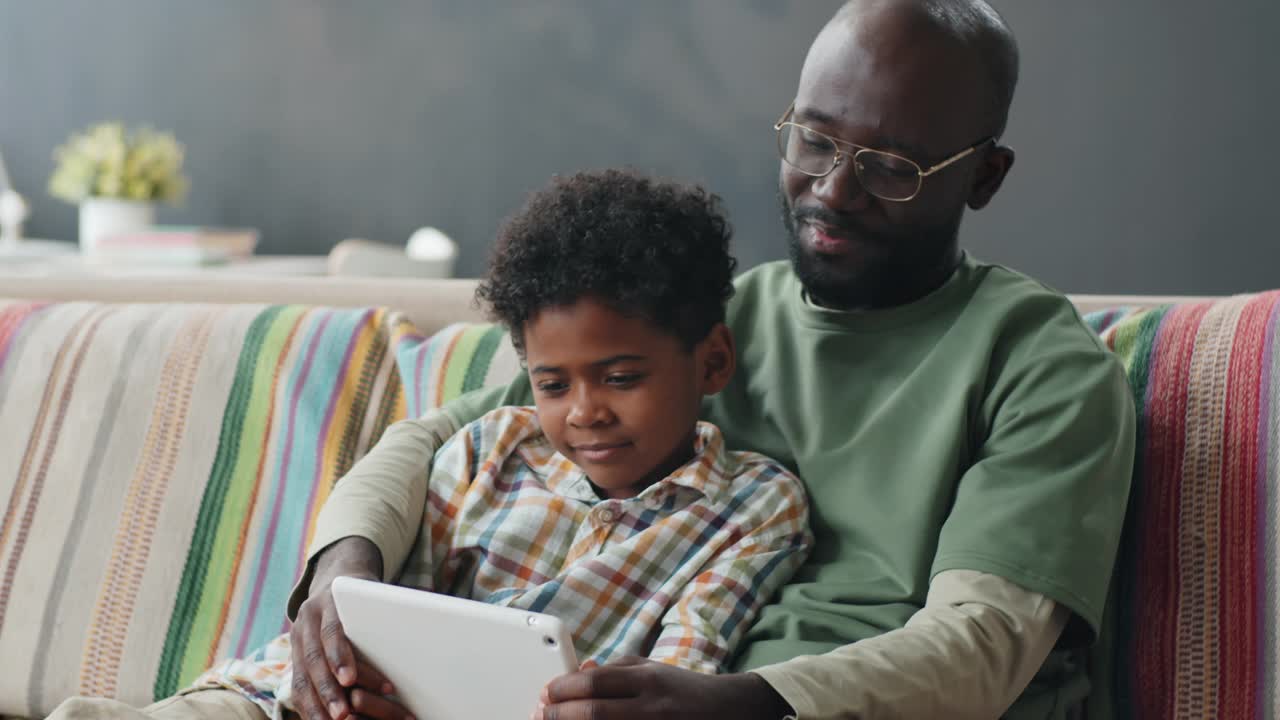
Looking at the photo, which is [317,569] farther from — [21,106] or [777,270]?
[21,106]

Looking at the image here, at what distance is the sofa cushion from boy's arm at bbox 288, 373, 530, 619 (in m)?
0.27

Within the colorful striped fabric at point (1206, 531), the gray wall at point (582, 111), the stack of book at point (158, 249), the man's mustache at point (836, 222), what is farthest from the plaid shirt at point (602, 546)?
the gray wall at point (582, 111)

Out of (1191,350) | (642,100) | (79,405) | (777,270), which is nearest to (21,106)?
(642,100)

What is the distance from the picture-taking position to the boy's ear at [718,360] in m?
1.35

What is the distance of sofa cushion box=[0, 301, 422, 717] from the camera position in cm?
163

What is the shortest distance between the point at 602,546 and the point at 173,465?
718 mm

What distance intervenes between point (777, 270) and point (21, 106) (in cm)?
392

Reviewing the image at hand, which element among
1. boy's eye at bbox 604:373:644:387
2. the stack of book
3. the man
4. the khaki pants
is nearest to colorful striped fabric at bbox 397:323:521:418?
the man

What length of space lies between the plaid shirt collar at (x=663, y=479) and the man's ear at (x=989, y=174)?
38cm

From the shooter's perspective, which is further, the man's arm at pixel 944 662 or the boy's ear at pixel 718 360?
the boy's ear at pixel 718 360

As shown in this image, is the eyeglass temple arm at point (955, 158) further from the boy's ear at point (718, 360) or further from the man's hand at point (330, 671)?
the man's hand at point (330, 671)

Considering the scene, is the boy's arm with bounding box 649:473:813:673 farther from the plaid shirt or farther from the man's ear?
the man's ear

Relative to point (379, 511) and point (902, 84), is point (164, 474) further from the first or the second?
point (902, 84)

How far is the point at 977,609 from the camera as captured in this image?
1082mm
